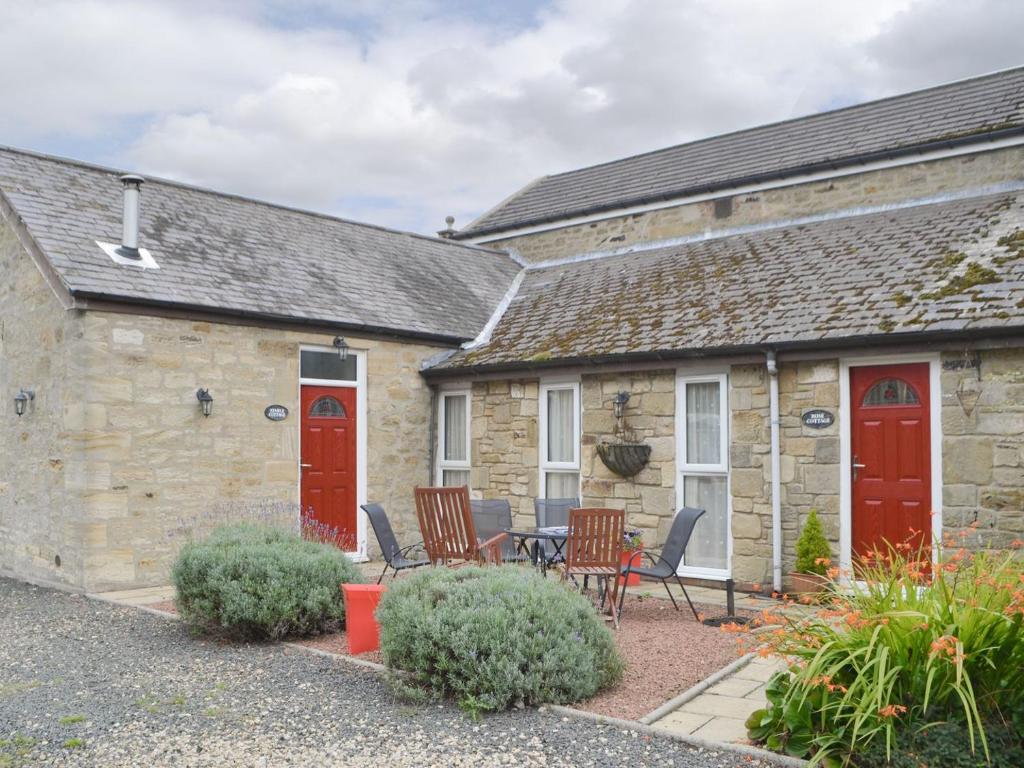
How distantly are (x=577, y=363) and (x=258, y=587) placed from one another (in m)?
4.99

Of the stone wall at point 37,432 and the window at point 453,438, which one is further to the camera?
the window at point 453,438

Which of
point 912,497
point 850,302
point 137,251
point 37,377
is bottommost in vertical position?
point 912,497

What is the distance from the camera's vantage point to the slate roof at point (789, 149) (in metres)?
11.7

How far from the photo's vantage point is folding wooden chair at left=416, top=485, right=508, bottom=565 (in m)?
7.52

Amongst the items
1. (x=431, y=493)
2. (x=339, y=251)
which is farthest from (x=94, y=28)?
(x=431, y=493)

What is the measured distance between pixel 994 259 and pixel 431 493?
5871 millimetres

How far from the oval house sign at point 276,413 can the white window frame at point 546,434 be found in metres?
3.09

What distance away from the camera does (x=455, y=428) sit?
12125mm

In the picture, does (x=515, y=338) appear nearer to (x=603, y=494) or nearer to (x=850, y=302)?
(x=603, y=494)

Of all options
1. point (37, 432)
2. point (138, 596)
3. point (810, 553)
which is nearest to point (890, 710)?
point (810, 553)

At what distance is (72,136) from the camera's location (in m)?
17.6

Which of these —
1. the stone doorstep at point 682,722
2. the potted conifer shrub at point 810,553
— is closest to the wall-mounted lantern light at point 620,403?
the potted conifer shrub at point 810,553

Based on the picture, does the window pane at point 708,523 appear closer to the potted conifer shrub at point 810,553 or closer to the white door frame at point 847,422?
the potted conifer shrub at point 810,553

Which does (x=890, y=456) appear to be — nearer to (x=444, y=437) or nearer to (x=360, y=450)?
(x=444, y=437)
